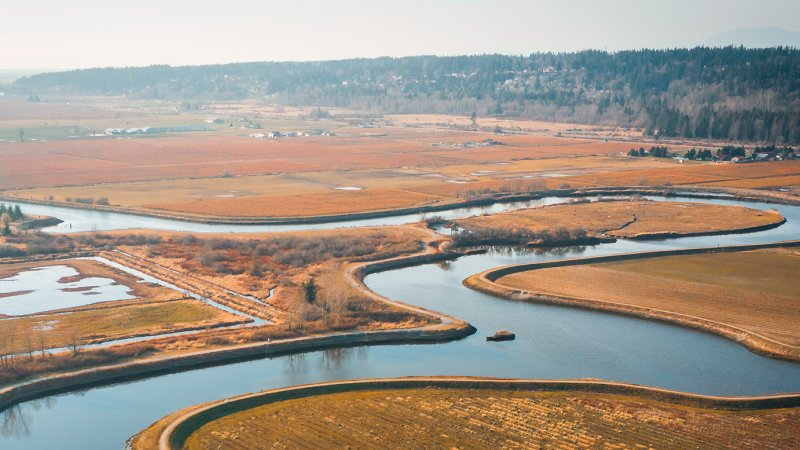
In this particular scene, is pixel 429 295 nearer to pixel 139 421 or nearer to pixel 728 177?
pixel 139 421

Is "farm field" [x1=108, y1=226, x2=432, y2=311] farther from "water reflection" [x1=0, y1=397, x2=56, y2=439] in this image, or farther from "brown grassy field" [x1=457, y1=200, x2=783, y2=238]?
"water reflection" [x1=0, y1=397, x2=56, y2=439]

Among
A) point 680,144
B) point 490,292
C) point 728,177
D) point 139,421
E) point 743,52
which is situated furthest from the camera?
point 743,52

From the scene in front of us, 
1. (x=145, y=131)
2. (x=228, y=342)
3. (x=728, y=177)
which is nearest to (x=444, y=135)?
(x=145, y=131)

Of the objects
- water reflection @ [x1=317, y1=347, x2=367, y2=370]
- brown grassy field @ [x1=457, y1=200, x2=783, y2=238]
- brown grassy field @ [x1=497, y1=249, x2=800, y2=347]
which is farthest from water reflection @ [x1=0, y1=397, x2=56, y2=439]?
brown grassy field @ [x1=457, y1=200, x2=783, y2=238]

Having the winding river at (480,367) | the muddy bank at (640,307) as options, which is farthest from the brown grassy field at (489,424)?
the muddy bank at (640,307)

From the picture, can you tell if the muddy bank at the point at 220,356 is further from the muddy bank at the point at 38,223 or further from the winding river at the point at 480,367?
the muddy bank at the point at 38,223
